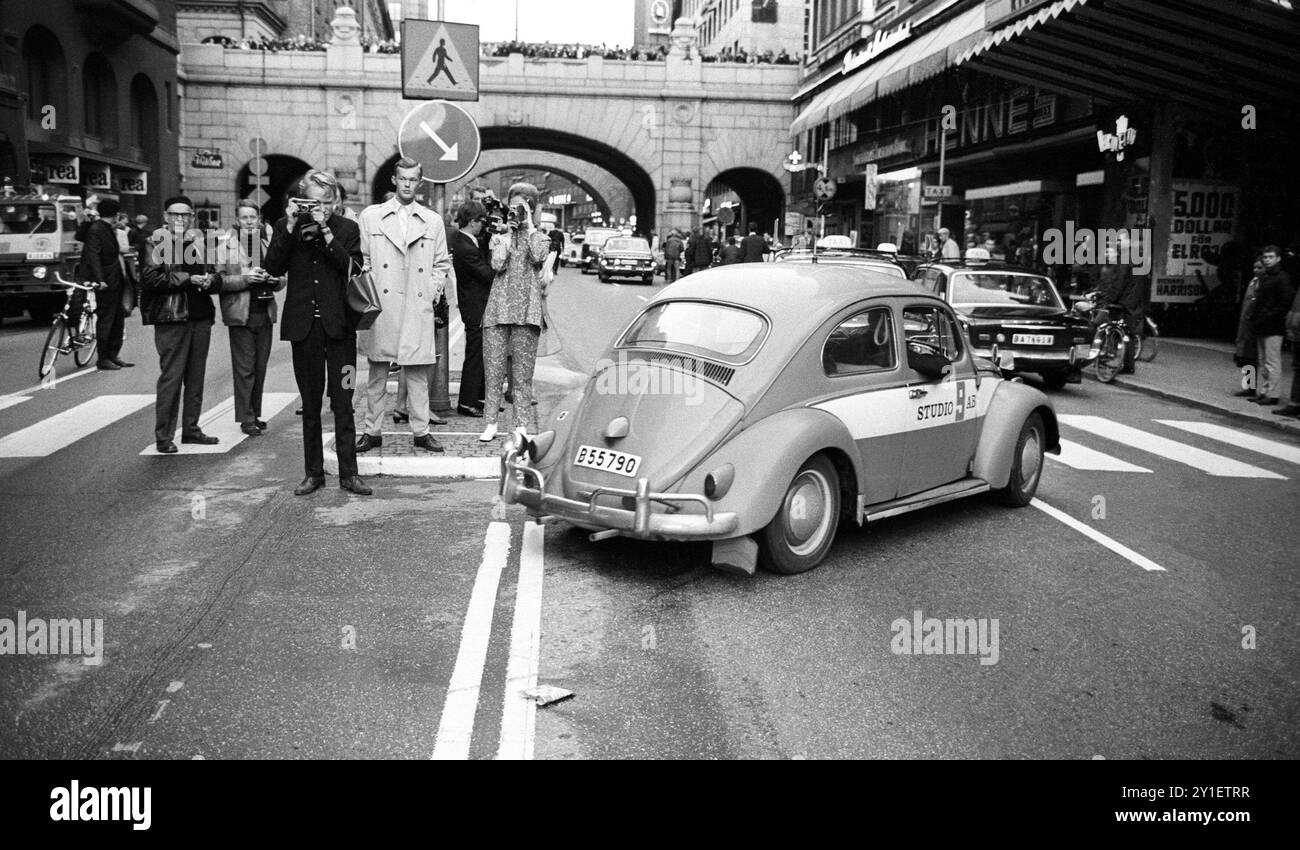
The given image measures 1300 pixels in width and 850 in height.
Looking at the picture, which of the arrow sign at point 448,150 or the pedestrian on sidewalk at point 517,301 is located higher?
the arrow sign at point 448,150

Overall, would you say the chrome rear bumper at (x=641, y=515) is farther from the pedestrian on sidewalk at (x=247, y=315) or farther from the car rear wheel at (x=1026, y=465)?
the pedestrian on sidewalk at (x=247, y=315)

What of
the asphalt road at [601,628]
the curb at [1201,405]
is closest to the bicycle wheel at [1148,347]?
the curb at [1201,405]

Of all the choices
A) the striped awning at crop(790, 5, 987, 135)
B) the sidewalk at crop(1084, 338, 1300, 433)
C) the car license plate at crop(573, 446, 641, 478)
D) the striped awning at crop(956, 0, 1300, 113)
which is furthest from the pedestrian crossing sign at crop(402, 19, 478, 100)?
the striped awning at crop(790, 5, 987, 135)

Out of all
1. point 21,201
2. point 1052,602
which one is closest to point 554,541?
point 1052,602

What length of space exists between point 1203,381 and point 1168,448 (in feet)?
19.0

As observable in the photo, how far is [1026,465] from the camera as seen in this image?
833cm

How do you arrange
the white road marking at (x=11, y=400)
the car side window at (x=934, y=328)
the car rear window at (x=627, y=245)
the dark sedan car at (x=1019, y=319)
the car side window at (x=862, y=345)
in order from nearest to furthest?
the car side window at (x=862, y=345) < the car side window at (x=934, y=328) < the white road marking at (x=11, y=400) < the dark sedan car at (x=1019, y=319) < the car rear window at (x=627, y=245)

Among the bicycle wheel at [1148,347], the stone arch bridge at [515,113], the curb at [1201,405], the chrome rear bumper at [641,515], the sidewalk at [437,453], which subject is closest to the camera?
the chrome rear bumper at [641,515]

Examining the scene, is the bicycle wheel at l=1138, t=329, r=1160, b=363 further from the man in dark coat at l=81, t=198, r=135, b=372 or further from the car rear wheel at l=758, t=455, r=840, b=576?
the man in dark coat at l=81, t=198, r=135, b=372

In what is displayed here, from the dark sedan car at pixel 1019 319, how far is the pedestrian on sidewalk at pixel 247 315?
821 centimetres

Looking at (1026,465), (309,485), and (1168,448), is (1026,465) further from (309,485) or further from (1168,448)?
(309,485)

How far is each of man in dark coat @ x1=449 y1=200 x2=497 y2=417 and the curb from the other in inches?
330

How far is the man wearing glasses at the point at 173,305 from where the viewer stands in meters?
9.56

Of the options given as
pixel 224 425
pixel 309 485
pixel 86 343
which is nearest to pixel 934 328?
pixel 309 485
